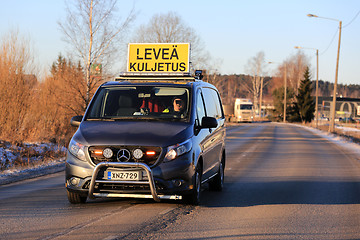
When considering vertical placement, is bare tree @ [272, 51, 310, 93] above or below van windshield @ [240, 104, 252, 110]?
above

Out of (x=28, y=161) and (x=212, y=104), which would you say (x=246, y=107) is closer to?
(x=28, y=161)

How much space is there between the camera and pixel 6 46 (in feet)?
60.6

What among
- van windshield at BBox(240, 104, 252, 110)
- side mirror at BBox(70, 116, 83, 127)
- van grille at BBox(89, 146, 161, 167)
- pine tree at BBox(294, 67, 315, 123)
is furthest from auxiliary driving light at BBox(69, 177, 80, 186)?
pine tree at BBox(294, 67, 315, 123)

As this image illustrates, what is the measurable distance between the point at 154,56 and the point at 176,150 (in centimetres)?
613

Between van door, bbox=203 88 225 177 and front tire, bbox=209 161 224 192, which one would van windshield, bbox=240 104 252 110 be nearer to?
van door, bbox=203 88 225 177

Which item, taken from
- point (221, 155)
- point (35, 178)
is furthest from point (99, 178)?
point (35, 178)

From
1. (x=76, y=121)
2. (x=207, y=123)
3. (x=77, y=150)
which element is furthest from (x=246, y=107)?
(x=77, y=150)

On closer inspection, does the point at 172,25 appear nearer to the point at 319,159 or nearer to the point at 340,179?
the point at 319,159

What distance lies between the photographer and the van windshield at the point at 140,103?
329 inches

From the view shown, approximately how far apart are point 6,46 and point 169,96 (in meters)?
11.5

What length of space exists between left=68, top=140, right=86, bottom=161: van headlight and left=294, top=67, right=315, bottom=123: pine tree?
90512 mm

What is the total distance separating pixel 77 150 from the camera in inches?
291

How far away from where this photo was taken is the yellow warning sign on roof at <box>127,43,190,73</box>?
43.2 feet

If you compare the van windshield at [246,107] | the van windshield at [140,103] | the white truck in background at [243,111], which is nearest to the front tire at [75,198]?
the van windshield at [140,103]
